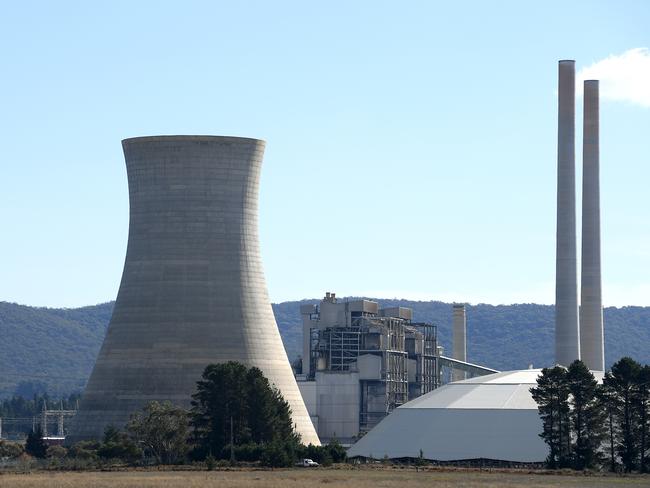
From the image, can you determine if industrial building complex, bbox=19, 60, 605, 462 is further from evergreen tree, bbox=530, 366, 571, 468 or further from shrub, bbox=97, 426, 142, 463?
shrub, bbox=97, 426, 142, 463

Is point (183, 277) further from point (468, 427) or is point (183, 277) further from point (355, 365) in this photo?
point (355, 365)

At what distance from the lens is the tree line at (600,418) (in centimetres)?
6781

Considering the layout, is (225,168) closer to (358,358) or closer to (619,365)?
(619,365)

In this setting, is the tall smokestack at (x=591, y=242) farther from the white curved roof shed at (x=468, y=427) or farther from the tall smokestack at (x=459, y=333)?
the tall smokestack at (x=459, y=333)

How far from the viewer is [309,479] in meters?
54.8

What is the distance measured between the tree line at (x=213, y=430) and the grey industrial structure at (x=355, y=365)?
2917cm

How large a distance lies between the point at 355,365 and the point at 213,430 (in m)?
34.3

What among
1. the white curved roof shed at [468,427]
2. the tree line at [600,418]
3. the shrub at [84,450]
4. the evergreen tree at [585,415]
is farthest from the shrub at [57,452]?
the evergreen tree at [585,415]

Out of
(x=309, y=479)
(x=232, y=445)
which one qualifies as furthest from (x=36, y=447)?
(x=309, y=479)

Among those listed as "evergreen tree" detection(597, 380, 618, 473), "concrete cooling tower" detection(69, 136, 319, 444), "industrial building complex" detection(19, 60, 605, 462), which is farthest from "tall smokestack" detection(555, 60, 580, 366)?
"concrete cooling tower" detection(69, 136, 319, 444)

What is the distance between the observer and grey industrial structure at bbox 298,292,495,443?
103062 mm

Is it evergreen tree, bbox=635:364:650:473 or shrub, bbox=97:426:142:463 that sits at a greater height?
evergreen tree, bbox=635:364:650:473

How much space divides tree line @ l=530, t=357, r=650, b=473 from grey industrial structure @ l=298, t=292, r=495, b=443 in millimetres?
33546

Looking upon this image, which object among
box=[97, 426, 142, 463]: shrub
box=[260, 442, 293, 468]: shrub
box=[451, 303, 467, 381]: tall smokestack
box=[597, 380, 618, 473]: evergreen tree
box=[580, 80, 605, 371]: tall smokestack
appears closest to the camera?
box=[260, 442, 293, 468]: shrub
